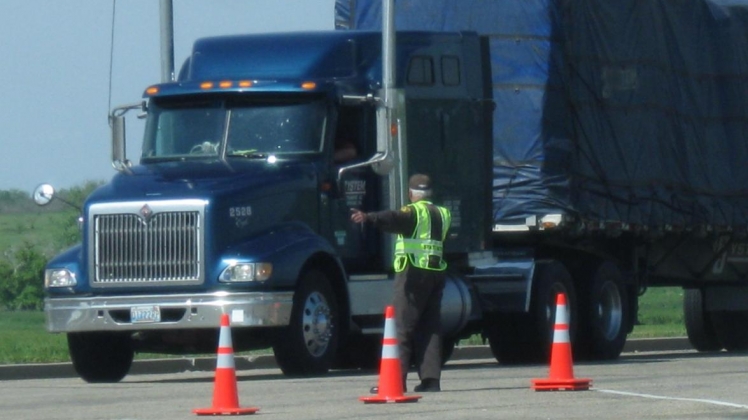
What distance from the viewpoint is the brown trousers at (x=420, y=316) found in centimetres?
1416

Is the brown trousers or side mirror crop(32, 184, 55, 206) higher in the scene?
side mirror crop(32, 184, 55, 206)

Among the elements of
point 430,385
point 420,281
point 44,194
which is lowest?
point 430,385

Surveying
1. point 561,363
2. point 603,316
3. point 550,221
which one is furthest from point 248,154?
point 603,316

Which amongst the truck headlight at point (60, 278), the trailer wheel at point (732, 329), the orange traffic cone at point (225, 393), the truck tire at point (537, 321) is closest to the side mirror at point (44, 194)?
the truck headlight at point (60, 278)

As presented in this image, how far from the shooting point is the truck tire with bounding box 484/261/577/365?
781 inches

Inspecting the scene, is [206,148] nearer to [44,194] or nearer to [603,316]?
[44,194]

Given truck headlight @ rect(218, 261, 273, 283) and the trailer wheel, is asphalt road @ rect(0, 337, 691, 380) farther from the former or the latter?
truck headlight @ rect(218, 261, 273, 283)

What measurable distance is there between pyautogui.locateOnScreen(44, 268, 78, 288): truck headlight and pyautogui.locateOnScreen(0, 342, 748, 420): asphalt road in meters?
0.96

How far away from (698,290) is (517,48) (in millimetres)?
6794

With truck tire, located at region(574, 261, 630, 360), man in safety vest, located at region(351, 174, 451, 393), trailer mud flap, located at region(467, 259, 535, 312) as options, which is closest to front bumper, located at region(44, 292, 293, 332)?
man in safety vest, located at region(351, 174, 451, 393)

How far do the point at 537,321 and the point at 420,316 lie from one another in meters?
5.67

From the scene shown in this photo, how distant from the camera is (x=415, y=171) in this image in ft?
60.1

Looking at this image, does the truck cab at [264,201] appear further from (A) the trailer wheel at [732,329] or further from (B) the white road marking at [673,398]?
(A) the trailer wheel at [732,329]

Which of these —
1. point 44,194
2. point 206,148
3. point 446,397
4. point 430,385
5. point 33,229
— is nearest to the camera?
point 446,397
